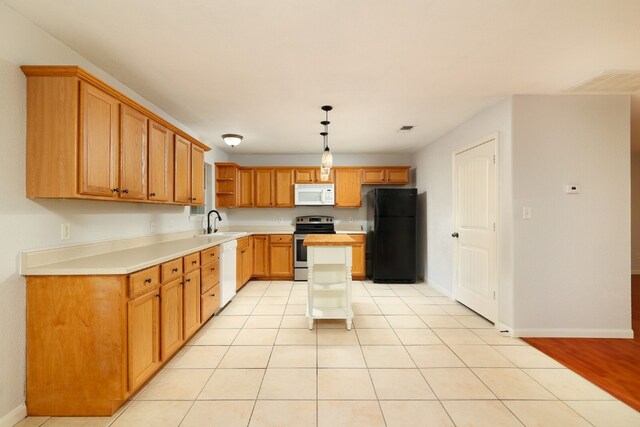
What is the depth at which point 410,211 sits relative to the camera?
5.05 metres

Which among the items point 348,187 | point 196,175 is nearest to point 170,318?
point 196,175

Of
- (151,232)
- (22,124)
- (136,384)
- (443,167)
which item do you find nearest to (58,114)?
(22,124)

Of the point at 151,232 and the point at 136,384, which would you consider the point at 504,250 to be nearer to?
the point at 136,384

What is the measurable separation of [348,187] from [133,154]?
378 centimetres

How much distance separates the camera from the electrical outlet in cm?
202

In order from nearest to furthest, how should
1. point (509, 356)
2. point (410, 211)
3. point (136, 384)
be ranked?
point (136, 384) → point (509, 356) → point (410, 211)

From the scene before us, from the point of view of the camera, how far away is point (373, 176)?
5.56 m

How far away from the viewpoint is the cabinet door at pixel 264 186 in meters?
5.54

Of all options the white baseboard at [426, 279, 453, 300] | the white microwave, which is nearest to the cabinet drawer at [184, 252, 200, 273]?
the white microwave

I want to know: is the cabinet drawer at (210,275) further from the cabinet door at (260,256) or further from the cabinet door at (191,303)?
the cabinet door at (260,256)

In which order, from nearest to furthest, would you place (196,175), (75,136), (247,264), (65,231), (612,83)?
(75,136)
(65,231)
(612,83)
(196,175)
(247,264)

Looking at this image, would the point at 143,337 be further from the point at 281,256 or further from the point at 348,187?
the point at 348,187

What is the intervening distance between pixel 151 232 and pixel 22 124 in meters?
1.55

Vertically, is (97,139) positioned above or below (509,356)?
above
